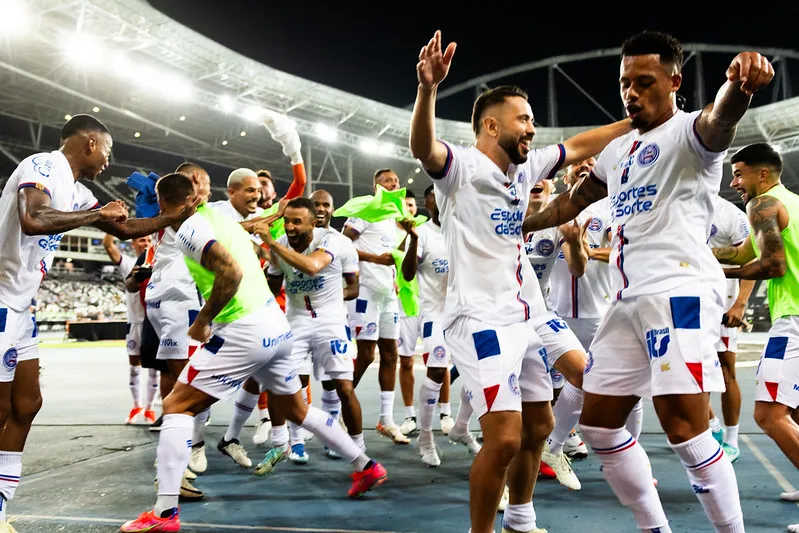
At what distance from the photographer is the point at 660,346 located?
2695 millimetres

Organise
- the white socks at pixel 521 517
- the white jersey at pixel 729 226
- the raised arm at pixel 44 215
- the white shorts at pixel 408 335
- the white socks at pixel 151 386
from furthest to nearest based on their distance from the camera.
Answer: the white socks at pixel 151 386, the white shorts at pixel 408 335, the white jersey at pixel 729 226, the raised arm at pixel 44 215, the white socks at pixel 521 517

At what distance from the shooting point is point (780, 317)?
3955 millimetres

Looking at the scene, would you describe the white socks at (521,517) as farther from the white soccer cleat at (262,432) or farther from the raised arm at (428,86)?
the white soccer cleat at (262,432)

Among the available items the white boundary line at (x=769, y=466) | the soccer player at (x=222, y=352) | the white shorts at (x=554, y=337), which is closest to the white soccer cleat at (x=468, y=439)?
the soccer player at (x=222, y=352)

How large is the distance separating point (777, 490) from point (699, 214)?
2.58 m

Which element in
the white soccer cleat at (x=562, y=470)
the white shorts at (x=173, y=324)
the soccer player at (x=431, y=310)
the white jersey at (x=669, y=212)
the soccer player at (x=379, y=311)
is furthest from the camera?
the soccer player at (x=379, y=311)

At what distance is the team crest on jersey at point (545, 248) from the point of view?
507 centimetres

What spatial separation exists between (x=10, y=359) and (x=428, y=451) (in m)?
3.24

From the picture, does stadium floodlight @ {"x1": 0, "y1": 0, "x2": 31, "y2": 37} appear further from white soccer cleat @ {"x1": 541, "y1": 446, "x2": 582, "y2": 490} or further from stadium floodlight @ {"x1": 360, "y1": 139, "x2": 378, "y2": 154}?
white soccer cleat @ {"x1": 541, "y1": 446, "x2": 582, "y2": 490}

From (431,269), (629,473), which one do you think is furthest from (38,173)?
(431,269)

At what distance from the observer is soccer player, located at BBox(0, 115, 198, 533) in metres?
3.52

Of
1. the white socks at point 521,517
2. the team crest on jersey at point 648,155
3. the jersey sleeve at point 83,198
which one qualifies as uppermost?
the jersey sleeve at point 83,198

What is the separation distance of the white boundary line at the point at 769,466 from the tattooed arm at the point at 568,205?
2.38 m

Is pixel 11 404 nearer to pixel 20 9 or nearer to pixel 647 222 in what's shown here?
pixel 647 222
